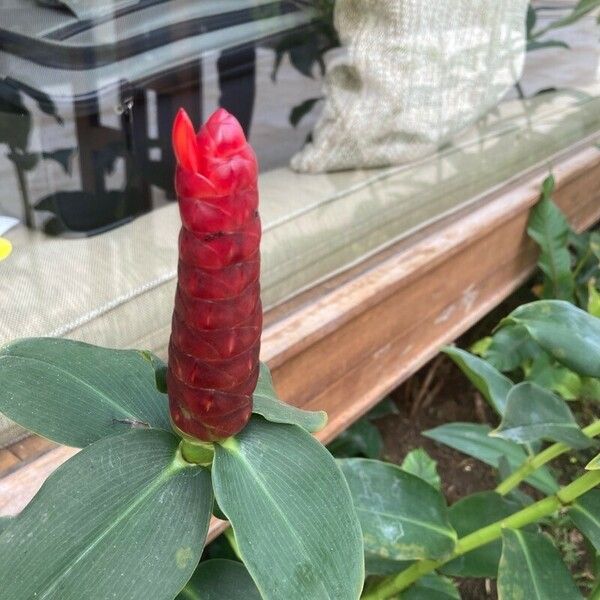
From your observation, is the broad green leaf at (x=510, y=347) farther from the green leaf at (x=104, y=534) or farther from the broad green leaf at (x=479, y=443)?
the green leaf at (x=104, y=534)

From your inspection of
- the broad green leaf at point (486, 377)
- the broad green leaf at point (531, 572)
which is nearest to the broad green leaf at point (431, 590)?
the broad green leaf at point (531, 572)

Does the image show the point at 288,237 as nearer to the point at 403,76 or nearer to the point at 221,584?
the point at 403,76

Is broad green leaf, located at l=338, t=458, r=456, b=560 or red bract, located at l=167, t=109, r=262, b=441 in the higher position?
red bract, located at l=167, t=109, r=262, b=441

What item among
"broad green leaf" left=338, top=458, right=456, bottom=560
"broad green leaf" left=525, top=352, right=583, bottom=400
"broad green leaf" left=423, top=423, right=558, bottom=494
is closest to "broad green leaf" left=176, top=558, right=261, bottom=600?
"broad green leaf" left=338, top=458, right=456, bottom=560

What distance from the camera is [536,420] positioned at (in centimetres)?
92

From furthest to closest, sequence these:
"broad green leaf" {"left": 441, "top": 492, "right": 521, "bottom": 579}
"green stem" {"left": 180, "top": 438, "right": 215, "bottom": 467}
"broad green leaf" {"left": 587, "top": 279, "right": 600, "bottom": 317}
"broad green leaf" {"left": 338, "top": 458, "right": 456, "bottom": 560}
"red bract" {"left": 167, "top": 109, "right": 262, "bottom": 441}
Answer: "broad green leaf" {"left": 587, "top": 279, "right": 600, "bottom": 317} → "broad green leaf" {"left": 441, "top": 492, "right": 521, "bottom": 579} → "broad green leaf" {"left": 338, "top": 458, "right": 456, "bottom": 560} → "green stem" {"left": 180, "top": 438, "right": 215, "bottom": 467} → "red bract" {"left": 167, "top": 109, "right": 262, "bottom": 441}

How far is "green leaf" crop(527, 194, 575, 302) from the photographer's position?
1.70 m

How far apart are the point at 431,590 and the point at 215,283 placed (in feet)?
2.50

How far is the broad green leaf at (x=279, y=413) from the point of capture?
48 cm

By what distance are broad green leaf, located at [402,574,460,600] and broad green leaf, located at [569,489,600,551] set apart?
0.24 m

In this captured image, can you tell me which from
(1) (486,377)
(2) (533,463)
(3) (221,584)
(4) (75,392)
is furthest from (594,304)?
(4) (75,392)

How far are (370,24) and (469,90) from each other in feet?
0.95

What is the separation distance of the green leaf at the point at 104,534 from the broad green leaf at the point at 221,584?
190mm

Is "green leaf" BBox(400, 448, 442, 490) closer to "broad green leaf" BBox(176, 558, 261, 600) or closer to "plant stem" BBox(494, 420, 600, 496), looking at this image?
"plant stem" BBox(494, 420, 600, 496)
